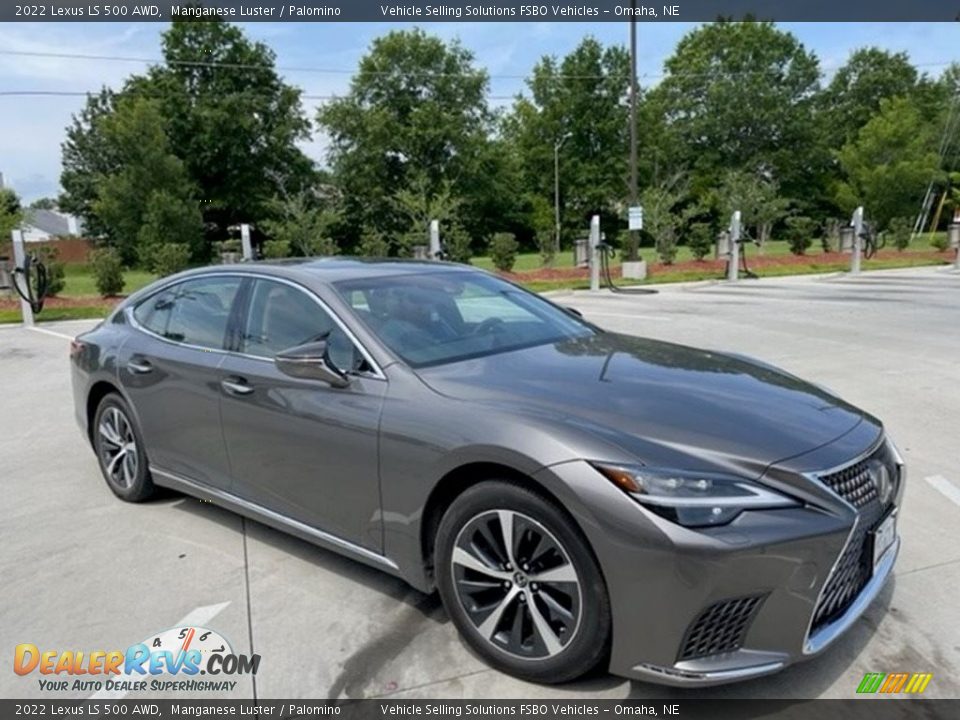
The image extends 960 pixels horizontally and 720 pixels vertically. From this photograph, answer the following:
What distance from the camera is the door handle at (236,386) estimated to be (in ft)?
11.1

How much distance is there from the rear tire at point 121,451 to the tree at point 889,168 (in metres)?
42.9

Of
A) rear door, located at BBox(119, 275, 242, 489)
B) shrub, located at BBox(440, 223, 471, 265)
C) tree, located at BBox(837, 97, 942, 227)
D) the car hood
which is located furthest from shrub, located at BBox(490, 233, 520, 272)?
tree, located at BBox(837, 97, 942, 227)

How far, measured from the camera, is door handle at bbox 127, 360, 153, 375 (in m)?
4.01

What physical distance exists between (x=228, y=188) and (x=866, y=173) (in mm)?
37225

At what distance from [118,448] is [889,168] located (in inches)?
1735

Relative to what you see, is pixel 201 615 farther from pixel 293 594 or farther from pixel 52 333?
pixel 52 333

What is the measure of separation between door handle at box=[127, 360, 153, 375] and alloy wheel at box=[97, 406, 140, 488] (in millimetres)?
342

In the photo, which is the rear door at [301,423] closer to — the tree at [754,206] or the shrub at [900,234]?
the tree at [754,206]

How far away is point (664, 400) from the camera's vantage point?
2.65m

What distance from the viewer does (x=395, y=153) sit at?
152ft

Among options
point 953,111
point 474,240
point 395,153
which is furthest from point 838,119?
point 395,153

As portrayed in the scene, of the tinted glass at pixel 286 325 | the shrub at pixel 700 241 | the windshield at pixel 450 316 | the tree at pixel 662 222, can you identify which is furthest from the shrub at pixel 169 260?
the windshield at pixel 450 316

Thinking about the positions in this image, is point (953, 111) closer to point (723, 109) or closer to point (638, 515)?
point (723, 109)

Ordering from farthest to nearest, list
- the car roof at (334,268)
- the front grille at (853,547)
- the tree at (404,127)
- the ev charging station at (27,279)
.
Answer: the tree at (404,127), the ev charging station at (27,279), the car roof at (334,268), the front grille at (853,547)
